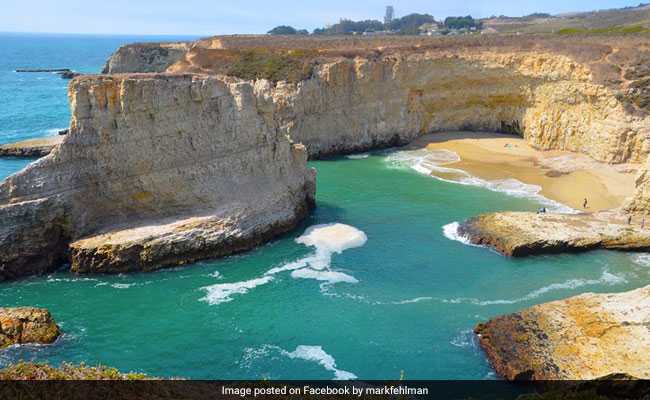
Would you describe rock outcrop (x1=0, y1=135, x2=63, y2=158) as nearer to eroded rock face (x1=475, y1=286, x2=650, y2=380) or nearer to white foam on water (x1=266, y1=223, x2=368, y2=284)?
white foam on water (x1=266, y1=223, x2=368, y2=284)

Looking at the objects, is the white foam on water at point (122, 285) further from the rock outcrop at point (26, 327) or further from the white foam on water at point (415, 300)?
the white foam on water at point (415, 300)

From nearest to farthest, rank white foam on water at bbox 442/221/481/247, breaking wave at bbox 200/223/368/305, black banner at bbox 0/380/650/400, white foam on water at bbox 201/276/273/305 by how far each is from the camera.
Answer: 1. black banner at bbox 0/380/650/400
2. white foam on water at bbox 201/276/273/305
3. breaking wave at bbox 200/223/368/305
4. white foam on water at bbox 442/221/481/247

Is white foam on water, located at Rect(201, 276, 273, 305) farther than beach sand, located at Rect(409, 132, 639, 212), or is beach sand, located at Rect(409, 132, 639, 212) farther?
beach sand, located at Rect(409, 132, 639, 212)

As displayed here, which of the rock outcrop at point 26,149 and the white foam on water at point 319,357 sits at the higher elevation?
the rock outcrop at point 26,149

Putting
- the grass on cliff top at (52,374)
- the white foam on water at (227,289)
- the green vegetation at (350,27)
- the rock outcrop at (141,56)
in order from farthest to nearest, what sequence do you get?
the green vegetation at (350,27) → the rock outcrop at (141,56) → the white foam on water at (227,289) → the grass on cliff top at (52,374)

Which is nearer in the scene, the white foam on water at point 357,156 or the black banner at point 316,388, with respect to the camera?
the black banner at point 316,388

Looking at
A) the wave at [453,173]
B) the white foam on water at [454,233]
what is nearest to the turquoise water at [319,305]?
the white foam on water at [454,233]

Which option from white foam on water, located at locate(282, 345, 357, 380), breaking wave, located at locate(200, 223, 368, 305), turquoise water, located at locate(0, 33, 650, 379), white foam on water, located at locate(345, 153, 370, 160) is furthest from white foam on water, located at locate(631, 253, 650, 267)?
white foam on water, located at locate(345, 153, 370, 160)
